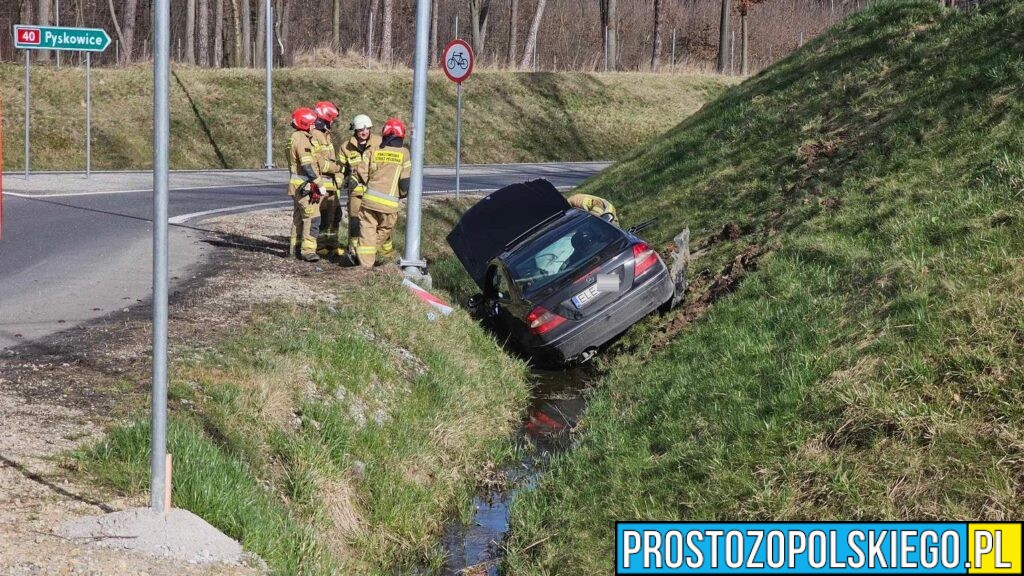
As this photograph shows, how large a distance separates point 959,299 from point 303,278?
7.12 m

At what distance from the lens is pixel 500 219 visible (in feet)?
40.9

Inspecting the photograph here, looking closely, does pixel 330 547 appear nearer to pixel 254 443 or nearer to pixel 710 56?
pixel 254 443

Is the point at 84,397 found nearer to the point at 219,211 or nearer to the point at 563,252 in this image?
the point at 563,252

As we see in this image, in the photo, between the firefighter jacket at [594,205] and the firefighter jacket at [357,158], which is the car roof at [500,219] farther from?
the firefighter jacket at [357,158]

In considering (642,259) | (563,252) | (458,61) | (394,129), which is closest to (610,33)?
(458,61)

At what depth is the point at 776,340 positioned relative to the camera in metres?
8.48

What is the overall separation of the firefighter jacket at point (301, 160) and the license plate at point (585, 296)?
388cm

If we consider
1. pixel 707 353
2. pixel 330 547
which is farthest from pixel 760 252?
pixel 330 547

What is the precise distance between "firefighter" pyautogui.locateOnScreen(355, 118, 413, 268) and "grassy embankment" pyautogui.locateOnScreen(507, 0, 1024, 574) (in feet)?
10.2

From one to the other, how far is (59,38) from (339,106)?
13293 millimetres

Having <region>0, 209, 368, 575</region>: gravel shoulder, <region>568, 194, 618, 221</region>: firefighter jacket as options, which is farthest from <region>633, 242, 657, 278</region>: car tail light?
<region>0, 209, 368, 575</region>: gravel shoulder

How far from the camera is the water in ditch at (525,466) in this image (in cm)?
719

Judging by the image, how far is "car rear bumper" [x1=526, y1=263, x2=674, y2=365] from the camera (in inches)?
413

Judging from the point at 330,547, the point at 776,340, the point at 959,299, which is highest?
the point at 959,299
